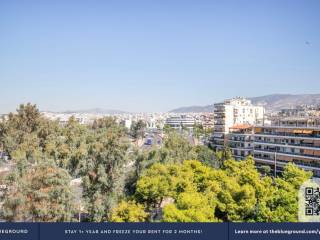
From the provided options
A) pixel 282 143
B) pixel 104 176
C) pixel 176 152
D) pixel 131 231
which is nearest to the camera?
pixel 131 231

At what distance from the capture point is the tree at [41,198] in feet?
40.0

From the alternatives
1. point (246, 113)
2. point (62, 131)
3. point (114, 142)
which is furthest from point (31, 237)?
point (246, 113)

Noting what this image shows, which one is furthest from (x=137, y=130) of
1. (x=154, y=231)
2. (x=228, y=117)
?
(x=154, y=231)

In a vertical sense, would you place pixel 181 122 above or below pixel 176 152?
above

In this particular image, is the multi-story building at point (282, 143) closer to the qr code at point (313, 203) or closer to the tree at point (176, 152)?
the tree at point (176, 152)

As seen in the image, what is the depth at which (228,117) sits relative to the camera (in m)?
40.7

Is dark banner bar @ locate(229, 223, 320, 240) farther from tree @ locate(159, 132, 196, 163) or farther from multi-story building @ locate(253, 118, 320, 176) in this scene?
multi-story building @ locate(253, 118, 320, 176)

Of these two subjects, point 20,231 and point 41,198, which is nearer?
point 20,231

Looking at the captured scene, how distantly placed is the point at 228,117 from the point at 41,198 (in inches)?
1187

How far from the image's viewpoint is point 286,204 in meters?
12.4

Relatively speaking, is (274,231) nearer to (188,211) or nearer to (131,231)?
(131,231)

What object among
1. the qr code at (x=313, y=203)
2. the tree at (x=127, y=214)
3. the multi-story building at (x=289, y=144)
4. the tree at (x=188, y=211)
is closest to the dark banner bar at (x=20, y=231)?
the tree at (x=188, y=211)

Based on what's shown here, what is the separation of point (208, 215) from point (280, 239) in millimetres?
3861

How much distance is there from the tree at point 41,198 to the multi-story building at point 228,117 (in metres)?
26.6
